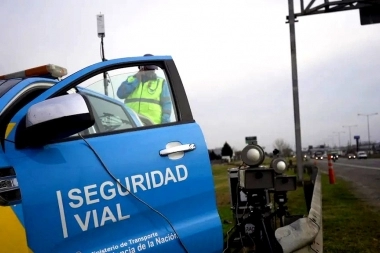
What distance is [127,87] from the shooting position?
2.98 m

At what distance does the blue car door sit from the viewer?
7.38 ft

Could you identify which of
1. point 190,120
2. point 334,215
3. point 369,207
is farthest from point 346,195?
point 190,120

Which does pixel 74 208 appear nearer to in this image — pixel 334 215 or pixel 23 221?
pixel 23 221

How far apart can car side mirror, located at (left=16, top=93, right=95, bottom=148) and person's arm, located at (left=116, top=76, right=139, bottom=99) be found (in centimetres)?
69

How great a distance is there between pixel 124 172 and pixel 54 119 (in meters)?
0.47

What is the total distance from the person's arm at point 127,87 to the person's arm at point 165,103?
177mm

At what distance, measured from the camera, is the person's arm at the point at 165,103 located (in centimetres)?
283

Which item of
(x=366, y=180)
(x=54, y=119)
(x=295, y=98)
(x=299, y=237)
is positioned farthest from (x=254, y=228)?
(x=366, y=180)

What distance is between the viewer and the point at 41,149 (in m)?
2.33

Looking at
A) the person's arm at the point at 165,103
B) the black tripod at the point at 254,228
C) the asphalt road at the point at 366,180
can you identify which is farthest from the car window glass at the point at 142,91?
the asphalt road at the point at 366,180

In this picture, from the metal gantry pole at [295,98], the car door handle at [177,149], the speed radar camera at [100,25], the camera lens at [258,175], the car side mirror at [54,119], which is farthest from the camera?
the metal gantry pole at [295,98]

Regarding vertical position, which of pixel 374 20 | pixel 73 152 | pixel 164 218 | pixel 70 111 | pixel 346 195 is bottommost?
pixel 346 195

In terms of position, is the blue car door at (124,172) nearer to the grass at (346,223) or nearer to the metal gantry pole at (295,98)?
the grass at (346,223)

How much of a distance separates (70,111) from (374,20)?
527 inches
